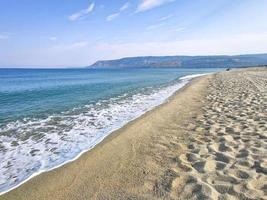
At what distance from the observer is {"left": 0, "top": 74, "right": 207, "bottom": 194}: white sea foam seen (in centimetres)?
678

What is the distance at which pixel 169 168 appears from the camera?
6.14 m

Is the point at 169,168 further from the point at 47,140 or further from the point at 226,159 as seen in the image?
the point at 47,140

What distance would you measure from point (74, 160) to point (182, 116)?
641 cm

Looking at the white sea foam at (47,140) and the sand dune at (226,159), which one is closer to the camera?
the sand dune at (226,159)

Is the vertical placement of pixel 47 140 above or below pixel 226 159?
below

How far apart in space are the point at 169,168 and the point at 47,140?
16.6ft

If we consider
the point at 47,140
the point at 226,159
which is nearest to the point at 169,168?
the point at 226,159

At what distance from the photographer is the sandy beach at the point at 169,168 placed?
5.06m

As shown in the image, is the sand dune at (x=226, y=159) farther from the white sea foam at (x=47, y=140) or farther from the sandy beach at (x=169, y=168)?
the white sea foam at (x=47, y=140)

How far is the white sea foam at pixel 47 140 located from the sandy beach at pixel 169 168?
507 millimetres

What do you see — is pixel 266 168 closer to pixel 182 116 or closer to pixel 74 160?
pixel 74 160

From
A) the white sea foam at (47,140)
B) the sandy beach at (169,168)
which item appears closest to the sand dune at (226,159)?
the sandy beach at (169,168)

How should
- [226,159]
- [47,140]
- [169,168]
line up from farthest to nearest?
[47,140] < [226,159] < [169,168]

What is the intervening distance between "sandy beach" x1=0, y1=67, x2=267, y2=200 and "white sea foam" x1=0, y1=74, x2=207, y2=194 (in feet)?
1.66
